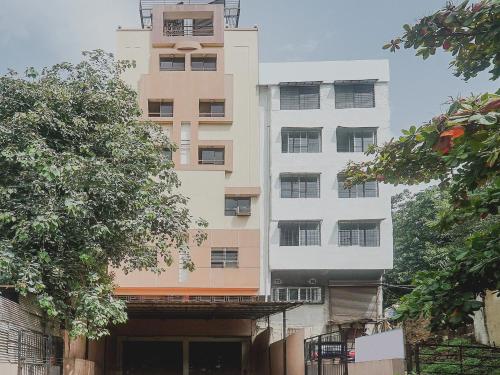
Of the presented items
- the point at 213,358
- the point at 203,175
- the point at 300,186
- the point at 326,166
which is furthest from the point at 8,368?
the point at 326,166

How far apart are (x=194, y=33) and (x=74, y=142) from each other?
17.1 metres

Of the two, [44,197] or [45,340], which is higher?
[44,197]

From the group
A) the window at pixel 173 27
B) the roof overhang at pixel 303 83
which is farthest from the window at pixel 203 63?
the roof overhang at pixel 303 83

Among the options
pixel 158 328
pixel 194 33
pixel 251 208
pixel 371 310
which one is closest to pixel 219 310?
pixel 158 328

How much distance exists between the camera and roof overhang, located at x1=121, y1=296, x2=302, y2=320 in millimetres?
18703

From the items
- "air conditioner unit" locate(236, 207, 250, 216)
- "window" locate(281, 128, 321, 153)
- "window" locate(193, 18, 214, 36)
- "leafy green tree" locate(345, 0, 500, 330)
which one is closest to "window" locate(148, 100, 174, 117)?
"window" locate(193, 18, 214, 36)

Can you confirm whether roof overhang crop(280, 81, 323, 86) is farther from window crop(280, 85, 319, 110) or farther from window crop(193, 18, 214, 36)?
window crop(193, 18, 214, 36)

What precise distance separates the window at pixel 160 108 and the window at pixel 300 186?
5339 millimetres

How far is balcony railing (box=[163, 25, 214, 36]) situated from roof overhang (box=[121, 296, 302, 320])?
1192 centimetres

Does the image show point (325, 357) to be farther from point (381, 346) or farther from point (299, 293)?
point (299, 293)

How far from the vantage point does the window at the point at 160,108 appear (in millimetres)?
27500

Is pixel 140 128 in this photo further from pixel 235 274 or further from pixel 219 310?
pixel 235 274

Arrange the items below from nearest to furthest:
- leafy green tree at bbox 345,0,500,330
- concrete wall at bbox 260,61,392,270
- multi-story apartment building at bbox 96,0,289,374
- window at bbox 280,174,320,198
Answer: leafy green tree at bbox 345,0,500,330 < multi-story apartment building at bbox 96,0,289,374 < concrete wall at bbox 260,61,392,270 < window at bbox 280,174,320,198

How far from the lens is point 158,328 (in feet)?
80.7
